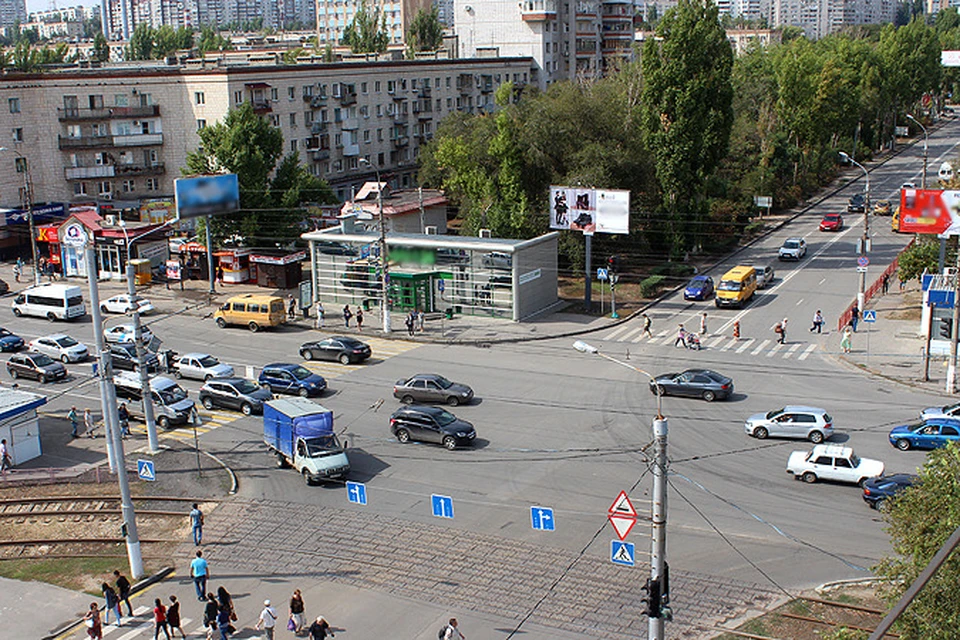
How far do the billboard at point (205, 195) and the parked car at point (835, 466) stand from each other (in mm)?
18780

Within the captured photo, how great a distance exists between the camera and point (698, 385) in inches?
1538

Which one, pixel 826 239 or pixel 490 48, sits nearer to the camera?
pixel 826 239

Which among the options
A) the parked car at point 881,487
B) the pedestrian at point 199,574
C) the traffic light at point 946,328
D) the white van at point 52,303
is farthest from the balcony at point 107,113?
the parked car at point 881,487

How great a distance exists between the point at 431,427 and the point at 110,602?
1322 centimetres

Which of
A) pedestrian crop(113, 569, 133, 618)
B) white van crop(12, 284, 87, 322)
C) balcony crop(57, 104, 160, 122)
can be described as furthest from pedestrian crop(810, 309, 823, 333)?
balcony crop(57, 104, 160, 122)

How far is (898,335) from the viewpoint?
48.4 meters

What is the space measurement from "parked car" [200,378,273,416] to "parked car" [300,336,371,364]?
18.9 ft

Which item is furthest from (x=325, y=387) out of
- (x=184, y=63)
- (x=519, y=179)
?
(x=184, y=63)

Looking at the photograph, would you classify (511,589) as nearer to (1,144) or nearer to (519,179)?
(519,179)

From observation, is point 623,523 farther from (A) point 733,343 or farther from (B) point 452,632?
(A) point 733,343

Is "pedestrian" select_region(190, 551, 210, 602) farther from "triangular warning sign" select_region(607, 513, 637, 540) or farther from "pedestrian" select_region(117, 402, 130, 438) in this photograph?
"pedestrian" select_region(117, 402, 130, 438)

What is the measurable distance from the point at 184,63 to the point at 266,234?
3887cm

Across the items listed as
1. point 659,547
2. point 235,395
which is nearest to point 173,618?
point 659,547

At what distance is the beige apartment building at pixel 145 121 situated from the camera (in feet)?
240
